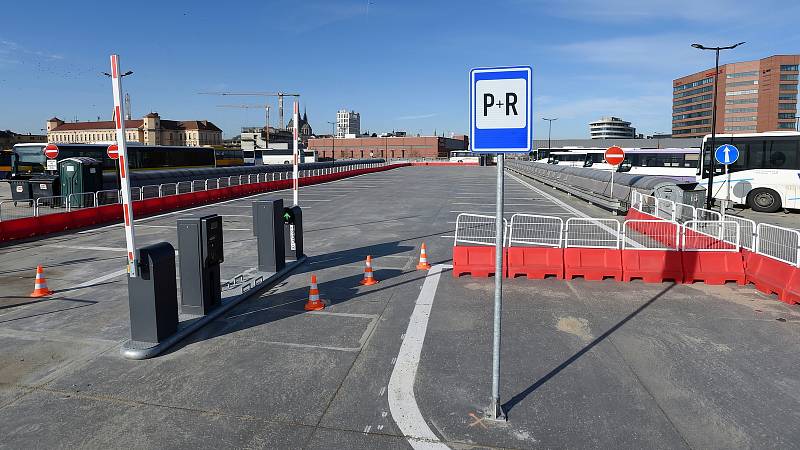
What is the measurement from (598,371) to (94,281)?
955 centimetres

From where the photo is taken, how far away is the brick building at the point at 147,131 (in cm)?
15512

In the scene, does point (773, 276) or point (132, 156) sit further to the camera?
point (132, 156)

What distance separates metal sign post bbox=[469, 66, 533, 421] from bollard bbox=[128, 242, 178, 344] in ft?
14.5

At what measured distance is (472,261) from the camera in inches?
404

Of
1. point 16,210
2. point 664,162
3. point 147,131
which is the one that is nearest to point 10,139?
point 147,131

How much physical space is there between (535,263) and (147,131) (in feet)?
553

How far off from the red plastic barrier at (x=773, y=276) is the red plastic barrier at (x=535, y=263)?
11.6 ft

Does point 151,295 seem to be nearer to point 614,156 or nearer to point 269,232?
point 269,232

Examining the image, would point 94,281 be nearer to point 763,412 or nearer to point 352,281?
point 352,281

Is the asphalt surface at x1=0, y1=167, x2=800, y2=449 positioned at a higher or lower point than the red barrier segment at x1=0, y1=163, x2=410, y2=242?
lower

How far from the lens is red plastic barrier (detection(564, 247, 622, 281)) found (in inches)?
390

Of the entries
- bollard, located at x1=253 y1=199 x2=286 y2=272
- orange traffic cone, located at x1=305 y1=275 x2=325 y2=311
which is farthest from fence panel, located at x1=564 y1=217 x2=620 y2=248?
bollard, located at x1=253 y1=199 x2=286 y2=272

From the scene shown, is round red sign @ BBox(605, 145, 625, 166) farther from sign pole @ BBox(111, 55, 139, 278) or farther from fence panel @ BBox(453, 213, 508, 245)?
sign pole @ BBox(111, 55, 139, 278)

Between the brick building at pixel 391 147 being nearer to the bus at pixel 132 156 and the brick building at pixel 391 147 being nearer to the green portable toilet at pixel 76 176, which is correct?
the bus at pixel 132 156
